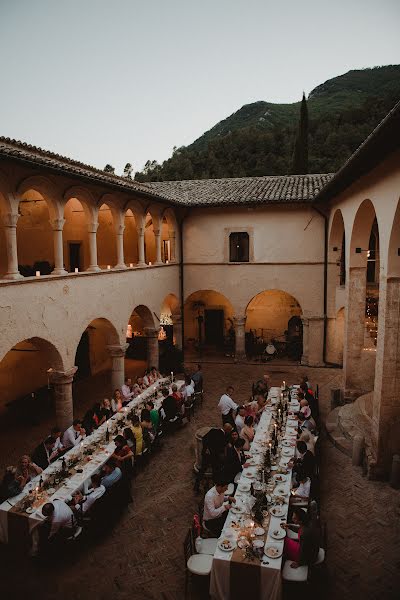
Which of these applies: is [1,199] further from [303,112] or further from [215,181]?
[303,112]

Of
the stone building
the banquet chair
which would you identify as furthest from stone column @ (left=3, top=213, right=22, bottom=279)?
the banquet chair

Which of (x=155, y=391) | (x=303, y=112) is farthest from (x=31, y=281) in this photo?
(x=303, y=112)

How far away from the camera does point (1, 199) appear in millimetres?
10109

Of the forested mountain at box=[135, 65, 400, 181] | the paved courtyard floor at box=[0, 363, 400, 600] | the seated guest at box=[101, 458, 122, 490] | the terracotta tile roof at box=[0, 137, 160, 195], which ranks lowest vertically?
the paved courtyard floor at box=[0, 363, 400, 600]

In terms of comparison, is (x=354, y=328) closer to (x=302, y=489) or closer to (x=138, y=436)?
(x=302, y=489)

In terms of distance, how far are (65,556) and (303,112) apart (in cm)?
3662

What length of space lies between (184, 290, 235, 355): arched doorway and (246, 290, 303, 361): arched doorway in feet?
3.90

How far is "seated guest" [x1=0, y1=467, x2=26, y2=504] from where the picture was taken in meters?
8.00

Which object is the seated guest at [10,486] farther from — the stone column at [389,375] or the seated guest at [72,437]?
the stone column at [389,375]

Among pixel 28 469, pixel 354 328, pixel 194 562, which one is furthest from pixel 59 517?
pixel 354 328

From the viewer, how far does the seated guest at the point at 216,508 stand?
7551 mm

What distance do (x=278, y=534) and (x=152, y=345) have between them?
12.2 meters

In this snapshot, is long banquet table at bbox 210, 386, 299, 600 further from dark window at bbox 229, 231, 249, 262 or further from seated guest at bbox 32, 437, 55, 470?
dark window at bbox 229, 231, 249, 262

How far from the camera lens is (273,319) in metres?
23.8
